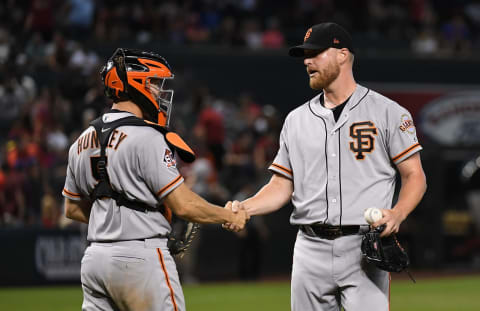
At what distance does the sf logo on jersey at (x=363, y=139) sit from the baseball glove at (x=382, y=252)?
1.63 feet

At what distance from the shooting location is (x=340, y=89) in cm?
503

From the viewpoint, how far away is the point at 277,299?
1201 centimetres

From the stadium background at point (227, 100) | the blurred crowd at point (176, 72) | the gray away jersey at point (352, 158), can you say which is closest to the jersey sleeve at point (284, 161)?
the gray away jersey at point (352, 158)

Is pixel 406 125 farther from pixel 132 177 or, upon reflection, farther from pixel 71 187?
pixel 71 187

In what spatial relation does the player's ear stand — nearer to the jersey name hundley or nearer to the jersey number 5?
the jersey name hundley

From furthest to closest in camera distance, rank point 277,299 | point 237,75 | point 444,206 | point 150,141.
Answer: point 237,75, point 444,206, point 277,299, point 150,141

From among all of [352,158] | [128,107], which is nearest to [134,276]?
[128,107]

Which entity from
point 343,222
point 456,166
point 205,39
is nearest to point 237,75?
point 205,39

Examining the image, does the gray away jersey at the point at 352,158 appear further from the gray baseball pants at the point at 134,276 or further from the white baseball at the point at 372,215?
the gray baseball pants at the point at 134,276

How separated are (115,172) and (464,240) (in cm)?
1321

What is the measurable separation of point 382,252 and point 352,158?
631 millimetres

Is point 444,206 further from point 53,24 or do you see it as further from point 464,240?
point 53,24

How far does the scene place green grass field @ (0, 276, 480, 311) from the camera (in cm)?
1120

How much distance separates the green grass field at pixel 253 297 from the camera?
1120 cm
